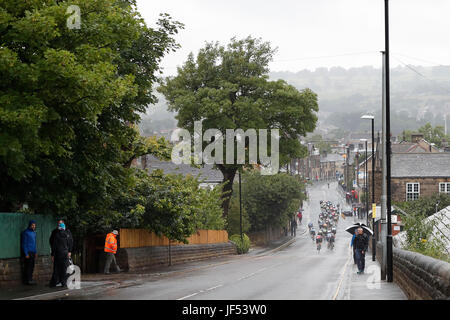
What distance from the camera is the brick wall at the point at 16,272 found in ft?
61.4

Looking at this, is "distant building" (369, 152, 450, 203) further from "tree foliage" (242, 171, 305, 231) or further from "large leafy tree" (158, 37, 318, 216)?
"large leafy tree" (158, 37, 318, 216)

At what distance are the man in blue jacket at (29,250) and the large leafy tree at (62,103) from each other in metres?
1.01

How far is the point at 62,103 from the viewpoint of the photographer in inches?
667

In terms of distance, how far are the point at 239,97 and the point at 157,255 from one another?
22.3 meters

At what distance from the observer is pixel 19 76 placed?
15.5 metres

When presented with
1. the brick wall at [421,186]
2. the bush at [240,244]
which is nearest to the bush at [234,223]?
the bush at [240,244]

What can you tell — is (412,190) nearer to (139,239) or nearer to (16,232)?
(139,239)

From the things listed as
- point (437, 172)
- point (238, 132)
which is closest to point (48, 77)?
point (238, 132)

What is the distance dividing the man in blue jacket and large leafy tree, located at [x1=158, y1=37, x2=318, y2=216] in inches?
1232

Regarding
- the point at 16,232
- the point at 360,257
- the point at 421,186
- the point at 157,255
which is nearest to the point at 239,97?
the point at 157,255

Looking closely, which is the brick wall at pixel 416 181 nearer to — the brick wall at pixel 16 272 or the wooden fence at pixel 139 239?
the wooden fence at pixel 139 239

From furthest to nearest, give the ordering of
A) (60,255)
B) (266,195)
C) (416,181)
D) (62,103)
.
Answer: (416,181)
(266,195)
(60,255)
(62,103)
